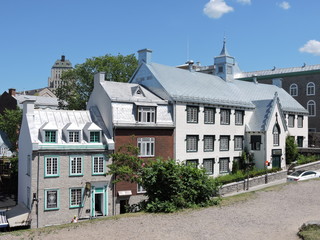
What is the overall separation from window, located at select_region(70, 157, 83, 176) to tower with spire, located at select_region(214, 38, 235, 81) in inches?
942

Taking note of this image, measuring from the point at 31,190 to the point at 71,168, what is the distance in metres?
3.44

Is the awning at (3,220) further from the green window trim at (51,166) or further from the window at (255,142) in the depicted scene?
the window at (255,142)

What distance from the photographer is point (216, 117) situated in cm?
3916

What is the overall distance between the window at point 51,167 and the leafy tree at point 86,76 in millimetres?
21173

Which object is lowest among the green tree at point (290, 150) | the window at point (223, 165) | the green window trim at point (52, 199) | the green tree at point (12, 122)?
the green window trim at point (52, 199)

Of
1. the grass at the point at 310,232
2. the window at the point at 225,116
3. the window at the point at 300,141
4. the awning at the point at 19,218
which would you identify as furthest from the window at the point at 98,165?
the window at the point at 300,141

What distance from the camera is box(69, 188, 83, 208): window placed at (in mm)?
29781

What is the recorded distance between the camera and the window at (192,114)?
36562 millimetres

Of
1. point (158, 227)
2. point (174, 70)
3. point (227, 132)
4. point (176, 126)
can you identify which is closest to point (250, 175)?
point (227, 132)

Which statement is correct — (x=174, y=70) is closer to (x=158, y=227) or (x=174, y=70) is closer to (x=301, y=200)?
(x=301, y=200)

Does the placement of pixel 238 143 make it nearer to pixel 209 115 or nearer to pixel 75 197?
pixel 209 115

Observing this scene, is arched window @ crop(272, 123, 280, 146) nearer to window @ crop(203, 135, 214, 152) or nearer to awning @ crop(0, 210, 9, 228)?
window @ crop(203, 135, 214, 152)

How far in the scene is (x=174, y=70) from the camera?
41.1m

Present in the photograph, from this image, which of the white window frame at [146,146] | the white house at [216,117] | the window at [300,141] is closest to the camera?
the white window frame at [146,146]
